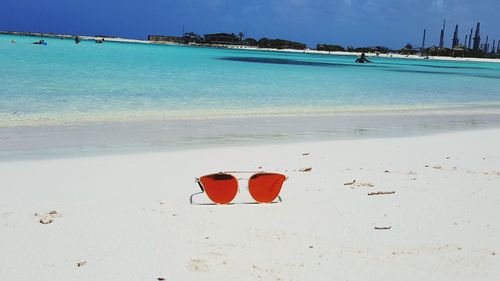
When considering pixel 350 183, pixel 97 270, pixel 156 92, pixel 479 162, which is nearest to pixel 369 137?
pixel 479 162

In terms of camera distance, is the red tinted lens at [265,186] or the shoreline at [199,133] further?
the shoreline at [199,133]

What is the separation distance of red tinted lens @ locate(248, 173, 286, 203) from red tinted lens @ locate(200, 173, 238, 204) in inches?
7.8

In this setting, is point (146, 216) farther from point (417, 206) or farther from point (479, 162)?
point (479, 162)

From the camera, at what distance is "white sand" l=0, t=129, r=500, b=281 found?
399 cm

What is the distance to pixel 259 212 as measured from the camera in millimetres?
5391

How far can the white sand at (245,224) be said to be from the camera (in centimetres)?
399

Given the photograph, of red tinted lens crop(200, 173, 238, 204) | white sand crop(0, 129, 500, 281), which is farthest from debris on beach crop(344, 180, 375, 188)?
red tinted lens crop(200, 173, 238, 204)

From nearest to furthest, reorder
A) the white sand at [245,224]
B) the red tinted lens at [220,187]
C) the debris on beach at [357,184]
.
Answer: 1. the white sand at [245,224]
2. the red tinted lens at [220,187]
3. the debris on beach at [357,184]

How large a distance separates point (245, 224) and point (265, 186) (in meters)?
0.78

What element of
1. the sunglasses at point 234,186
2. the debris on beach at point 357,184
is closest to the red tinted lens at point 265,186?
the sunglasses at point 234,186

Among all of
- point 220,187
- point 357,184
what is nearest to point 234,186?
point 220,187

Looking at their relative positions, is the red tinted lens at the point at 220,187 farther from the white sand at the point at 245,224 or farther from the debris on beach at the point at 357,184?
the debris on beach at the point at 357,184

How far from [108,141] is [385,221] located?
592cm

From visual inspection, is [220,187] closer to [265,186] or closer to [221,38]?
[265,186]
